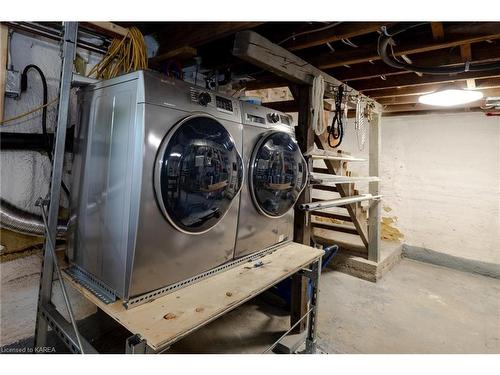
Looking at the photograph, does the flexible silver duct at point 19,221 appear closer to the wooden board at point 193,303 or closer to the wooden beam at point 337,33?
the wooden board at point 193,303

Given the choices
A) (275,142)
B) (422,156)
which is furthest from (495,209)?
(275,142)

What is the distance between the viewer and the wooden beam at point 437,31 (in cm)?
172

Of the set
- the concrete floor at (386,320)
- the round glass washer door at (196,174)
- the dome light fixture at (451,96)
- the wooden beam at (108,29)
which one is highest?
the dome light fixture at (451,96)

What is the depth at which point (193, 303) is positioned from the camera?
4.15 ft

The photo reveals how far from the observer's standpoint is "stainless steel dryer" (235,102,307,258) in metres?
1.77

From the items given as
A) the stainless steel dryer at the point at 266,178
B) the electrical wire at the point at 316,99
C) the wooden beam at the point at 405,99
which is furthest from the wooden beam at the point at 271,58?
the wooden beam at the point at 405,99

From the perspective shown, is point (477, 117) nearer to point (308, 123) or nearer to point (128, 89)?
point (308, 123)

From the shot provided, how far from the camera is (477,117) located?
4.15 meters

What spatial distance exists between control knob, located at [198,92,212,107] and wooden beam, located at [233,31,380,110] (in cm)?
47

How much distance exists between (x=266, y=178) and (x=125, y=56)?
116 cm

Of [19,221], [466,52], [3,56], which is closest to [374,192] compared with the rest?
[466,52]

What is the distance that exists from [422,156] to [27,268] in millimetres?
5290

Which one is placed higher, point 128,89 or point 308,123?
point 308,123

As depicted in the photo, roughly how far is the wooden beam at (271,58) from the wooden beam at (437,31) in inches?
34.5
